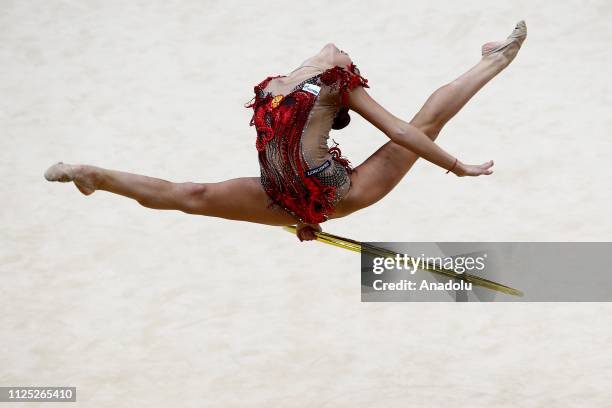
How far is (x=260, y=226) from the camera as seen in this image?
6.00 metres

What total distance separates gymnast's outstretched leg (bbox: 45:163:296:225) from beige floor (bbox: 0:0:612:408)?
46.1 inches

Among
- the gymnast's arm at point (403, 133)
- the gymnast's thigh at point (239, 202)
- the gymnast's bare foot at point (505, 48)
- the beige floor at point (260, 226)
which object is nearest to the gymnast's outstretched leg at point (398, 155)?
the gymnast's bare foot at point (505, 48)

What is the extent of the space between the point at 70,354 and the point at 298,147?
1.92m

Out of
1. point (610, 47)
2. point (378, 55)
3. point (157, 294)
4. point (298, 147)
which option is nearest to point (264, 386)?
point (157, 294)

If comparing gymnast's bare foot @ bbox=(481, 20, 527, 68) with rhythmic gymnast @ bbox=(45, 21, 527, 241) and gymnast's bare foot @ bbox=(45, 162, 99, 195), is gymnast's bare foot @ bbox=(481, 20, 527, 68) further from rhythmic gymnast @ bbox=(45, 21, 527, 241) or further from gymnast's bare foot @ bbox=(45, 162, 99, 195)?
gymnast's bare foot @ bbox=(45, 162, 99, 195)

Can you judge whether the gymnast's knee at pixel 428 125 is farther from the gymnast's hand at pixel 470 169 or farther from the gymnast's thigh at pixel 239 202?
the gymnast's thigh at pixel 239 202

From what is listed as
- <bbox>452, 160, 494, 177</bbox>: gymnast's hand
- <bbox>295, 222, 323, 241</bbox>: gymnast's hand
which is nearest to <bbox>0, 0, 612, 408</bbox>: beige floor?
<bbox>295, 222, 323, 241</bbox>: gymnast's hand

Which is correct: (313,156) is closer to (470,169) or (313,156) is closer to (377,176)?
(377,176)

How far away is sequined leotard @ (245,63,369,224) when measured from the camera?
3764mm

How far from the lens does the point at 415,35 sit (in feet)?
23.8

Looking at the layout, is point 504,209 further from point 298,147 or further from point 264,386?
point 298,147

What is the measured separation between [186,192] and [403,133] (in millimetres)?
832

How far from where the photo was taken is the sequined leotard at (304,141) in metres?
3.76

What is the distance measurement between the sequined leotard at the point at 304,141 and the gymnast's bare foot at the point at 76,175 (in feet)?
2.07
